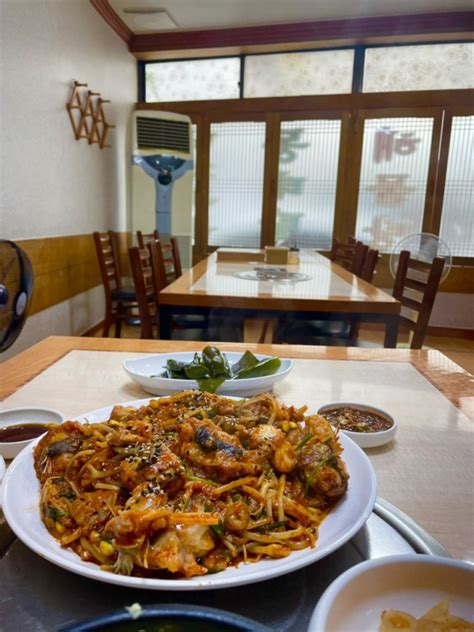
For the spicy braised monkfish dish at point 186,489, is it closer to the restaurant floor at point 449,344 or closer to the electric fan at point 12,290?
the electric fan at point 12,290

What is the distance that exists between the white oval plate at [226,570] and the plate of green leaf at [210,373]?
0.32 m

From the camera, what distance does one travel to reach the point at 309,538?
1.48ft

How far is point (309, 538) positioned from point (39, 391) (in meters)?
0.65

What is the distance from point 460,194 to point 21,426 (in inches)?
52.6

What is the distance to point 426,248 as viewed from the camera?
2211 millimetres

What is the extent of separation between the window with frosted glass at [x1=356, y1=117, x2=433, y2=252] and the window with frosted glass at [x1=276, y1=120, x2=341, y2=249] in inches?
11.2

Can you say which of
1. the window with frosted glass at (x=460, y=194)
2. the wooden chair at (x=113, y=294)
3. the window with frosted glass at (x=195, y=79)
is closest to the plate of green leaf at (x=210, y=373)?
the window with frosted glass at (x=460, y=194)

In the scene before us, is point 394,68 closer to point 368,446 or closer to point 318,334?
point 318,334

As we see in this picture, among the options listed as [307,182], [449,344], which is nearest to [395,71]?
[307,182]

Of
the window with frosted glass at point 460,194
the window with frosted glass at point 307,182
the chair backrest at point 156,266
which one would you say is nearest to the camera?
the window with frosted glass at point 460,194

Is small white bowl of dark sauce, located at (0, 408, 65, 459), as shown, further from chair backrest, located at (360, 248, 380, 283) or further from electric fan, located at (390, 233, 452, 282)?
chair backrest, located at (360, 248, 380, 283)

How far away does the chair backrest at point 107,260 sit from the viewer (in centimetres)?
339

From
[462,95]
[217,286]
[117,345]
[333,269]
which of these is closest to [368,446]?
[117,345]

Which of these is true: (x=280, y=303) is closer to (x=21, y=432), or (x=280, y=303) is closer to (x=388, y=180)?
(x=21, y=432)
